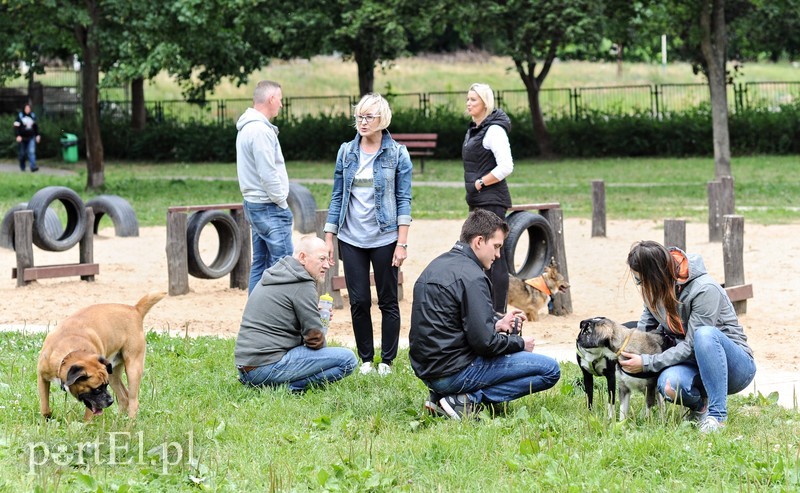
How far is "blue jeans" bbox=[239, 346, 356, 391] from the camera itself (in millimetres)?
6730

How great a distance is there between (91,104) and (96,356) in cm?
1833

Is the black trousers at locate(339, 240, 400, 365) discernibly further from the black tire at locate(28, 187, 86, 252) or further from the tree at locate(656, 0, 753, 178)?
the tree at locate(656, 0, 753, 178)

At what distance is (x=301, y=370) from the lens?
266 inches

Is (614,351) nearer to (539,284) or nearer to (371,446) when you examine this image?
(371,446)

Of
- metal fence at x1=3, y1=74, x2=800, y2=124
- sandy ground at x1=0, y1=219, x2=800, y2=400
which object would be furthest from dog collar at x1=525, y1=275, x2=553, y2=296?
metal fence at x1=3, y1=74, x2=800, y2=124

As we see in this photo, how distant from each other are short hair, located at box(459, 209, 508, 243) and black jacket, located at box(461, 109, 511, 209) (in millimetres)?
2597

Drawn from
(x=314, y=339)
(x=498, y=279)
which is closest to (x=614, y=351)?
(x=314, y=339)

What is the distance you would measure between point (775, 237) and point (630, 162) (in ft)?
50.7

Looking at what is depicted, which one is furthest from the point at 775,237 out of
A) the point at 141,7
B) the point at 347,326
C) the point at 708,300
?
the point at 141,7

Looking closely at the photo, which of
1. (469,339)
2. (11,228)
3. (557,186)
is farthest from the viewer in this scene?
(557,186)

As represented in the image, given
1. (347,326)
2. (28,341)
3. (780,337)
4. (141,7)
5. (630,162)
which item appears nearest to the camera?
(28,341)

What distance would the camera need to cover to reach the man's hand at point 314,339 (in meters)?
6.73

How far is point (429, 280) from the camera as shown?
235 inches

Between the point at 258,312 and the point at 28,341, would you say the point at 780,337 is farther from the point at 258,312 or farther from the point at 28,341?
the point at 28,341
